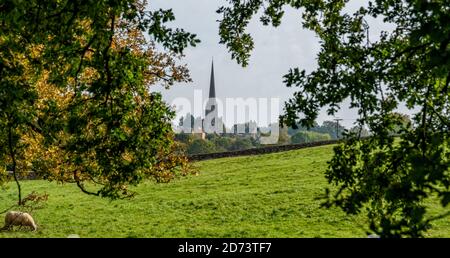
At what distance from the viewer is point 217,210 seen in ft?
97.1

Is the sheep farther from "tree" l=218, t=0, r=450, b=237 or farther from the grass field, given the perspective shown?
"tree" l=218, t=0, r=450, b=237

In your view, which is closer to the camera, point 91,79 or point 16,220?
point 91,79

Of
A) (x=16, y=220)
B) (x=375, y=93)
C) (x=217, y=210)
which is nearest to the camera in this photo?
(x=375, y=93)

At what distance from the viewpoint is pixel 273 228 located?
24844 millimetres

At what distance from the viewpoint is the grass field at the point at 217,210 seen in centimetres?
2486

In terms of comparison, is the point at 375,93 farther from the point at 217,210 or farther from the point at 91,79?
the point at 217,210

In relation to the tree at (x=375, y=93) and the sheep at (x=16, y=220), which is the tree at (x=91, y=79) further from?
the sheep at (x=16, y=220)

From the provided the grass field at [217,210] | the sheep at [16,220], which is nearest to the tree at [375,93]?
the grass field at [217,210]

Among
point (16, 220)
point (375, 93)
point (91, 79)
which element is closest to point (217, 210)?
point (16, 220)

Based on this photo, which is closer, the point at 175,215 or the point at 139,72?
the point at 139,72

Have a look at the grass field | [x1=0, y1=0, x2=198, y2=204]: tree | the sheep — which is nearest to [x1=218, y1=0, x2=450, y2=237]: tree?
[x1=0, y1=0, x2=198, y2=204]: tree

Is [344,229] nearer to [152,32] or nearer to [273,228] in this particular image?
[273,228]

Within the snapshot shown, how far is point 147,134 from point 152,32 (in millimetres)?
3385

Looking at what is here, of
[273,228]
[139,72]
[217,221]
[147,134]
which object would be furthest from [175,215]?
[139,72]
